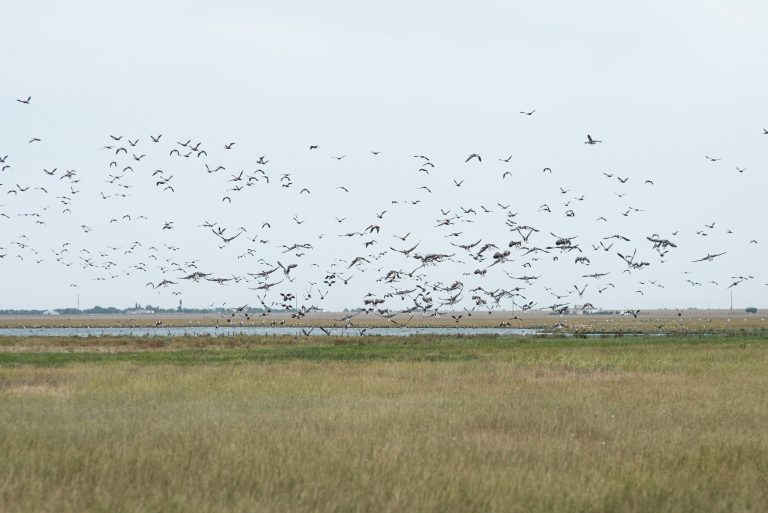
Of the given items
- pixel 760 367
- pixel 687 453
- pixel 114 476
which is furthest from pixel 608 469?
pixel 760 367

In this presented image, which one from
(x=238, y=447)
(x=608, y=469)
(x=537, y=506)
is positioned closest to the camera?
(x=537, y=506)

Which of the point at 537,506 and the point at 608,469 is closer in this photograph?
the point at 537,506

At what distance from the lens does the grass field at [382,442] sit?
1273 centimetres

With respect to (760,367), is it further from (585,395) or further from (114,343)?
(114,343)

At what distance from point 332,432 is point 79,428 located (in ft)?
16.3

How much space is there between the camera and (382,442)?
17.3 metres

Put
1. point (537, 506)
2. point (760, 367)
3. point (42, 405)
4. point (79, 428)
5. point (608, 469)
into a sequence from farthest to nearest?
point (760, 367), point (42, 405), point (79, 428), point (608, 469), point (537, 506)

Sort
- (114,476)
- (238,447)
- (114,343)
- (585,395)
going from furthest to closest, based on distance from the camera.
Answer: (114,343) < (585,395) < (238,447) < (114,476)

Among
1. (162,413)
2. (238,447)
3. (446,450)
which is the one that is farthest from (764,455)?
(162,413)

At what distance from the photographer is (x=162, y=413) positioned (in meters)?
21.1

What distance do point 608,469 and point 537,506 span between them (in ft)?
10.0

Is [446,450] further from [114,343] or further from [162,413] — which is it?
[114,343]

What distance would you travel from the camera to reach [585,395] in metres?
26.4

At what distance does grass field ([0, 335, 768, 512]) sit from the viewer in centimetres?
1273
